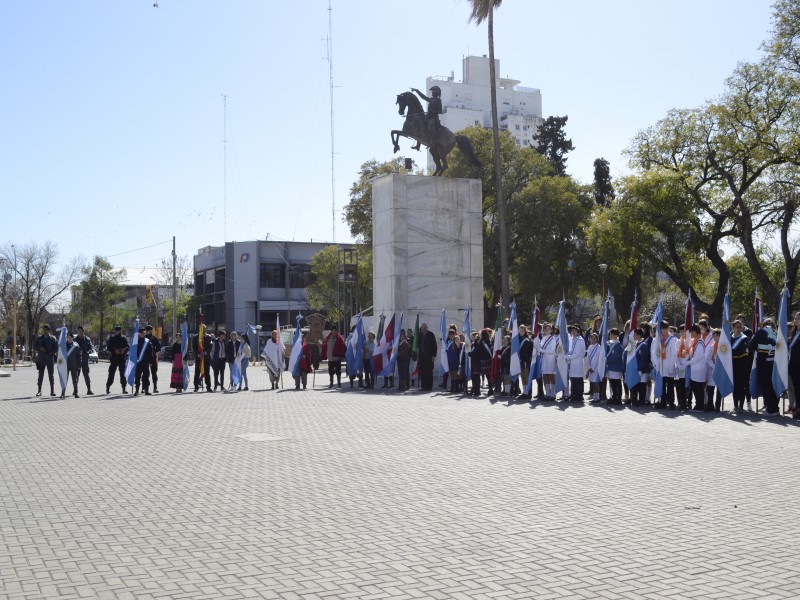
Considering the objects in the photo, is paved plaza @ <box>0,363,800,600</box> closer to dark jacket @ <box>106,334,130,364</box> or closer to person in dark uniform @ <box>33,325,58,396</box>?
person in dark uniform @ <box>33,325,58,396</box>

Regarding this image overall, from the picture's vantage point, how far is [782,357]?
53.5ft

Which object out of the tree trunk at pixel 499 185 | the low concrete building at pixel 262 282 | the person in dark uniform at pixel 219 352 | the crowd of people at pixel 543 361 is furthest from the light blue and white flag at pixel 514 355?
the low concrete building at pixel 262 282

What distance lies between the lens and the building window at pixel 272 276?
280 feet

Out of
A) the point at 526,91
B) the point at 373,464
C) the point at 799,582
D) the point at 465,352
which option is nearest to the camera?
the point at 799,582

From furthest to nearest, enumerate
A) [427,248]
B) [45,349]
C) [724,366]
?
[427,248] → [45,349] → [724,366]

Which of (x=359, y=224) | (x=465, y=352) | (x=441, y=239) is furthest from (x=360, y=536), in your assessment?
(x=359, y=224)

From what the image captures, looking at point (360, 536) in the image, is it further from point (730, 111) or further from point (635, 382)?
point (730, 111)

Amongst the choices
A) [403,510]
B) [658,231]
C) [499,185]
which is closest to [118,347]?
[499,185]

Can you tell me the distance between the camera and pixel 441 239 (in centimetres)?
2877

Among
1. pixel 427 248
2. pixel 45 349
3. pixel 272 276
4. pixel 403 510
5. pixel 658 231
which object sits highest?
pixel 272 276

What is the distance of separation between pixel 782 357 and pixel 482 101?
111254 mm

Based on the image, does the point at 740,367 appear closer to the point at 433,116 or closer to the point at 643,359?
the point at 643,359

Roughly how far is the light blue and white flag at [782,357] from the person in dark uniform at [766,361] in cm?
17

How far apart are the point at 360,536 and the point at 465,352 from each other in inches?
627
